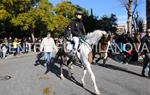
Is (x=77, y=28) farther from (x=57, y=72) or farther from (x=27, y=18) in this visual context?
(x=27, y=18)

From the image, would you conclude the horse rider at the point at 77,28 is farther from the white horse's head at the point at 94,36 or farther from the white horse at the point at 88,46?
the white horse's head at the point at 94,36

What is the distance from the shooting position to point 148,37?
1642cm

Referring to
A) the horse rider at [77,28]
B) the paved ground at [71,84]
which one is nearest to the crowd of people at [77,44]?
the horse rider at [77,28]

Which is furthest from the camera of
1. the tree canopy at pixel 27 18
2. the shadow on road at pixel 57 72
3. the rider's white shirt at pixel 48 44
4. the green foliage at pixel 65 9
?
the green foliage at pixel 65 9

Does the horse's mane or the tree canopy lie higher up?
the tree canopy

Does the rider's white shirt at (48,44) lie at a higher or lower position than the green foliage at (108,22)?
lower

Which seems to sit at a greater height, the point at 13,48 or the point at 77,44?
the point at 77,44

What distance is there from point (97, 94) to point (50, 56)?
29.9 feet

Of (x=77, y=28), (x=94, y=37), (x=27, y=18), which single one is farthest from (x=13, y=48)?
(x=94, y=37)

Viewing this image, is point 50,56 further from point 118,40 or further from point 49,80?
point 118,40

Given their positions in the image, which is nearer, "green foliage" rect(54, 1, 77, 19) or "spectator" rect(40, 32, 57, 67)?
"spectator" rect(40, 32, 57, 67)

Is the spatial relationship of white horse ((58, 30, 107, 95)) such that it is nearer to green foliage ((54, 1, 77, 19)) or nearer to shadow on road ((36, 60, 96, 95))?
shadow on road ((36, 60, 96, 95))

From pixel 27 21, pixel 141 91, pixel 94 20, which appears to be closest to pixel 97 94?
pixel 141 91

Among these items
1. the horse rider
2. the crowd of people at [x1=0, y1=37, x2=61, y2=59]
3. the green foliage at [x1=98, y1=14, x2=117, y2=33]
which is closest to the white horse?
the horse rider
